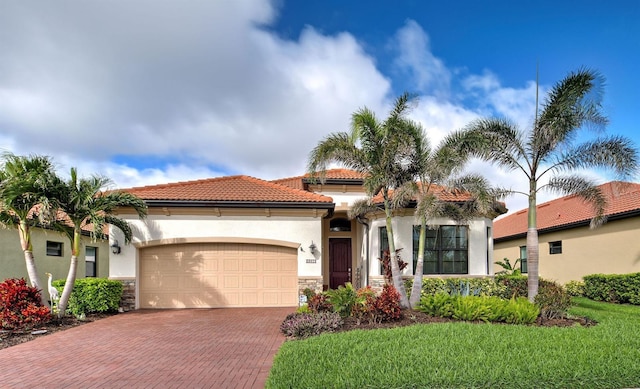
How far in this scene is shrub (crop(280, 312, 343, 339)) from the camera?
8.58m

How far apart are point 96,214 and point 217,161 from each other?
24.3 feet

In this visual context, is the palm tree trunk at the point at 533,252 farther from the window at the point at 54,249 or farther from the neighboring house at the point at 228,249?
the window at the point at 54,249

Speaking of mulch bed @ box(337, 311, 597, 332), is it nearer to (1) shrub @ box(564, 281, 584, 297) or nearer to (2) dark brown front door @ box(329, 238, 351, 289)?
(2) dark brown front door @ box(329, 238, 351, 289)

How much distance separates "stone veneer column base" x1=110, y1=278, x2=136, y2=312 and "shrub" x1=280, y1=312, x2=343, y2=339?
264 inches

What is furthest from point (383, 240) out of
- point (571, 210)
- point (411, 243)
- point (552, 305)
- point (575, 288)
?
point (571, 210)

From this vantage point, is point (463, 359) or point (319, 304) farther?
point (319, 304)

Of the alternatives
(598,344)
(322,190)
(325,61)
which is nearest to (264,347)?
(598,344)

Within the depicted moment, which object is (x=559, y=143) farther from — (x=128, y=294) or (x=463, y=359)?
(x=128, y=294)

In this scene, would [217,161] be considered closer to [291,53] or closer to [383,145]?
[291,53]

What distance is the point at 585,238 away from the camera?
17.5 m

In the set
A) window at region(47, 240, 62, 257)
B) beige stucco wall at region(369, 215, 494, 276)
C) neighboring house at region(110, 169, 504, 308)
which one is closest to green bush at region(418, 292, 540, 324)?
neighboring house at region(110, 169, 504, 308)

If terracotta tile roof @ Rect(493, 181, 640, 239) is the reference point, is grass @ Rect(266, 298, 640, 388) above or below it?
below

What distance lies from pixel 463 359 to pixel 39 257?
15519 millimetres

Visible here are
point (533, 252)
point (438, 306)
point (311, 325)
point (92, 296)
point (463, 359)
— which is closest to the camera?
point (463, 359)
